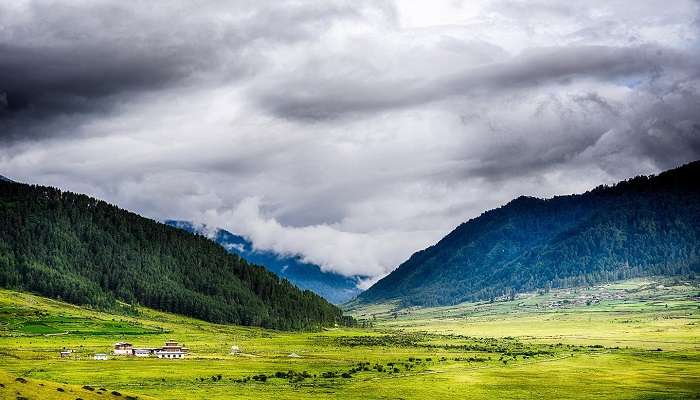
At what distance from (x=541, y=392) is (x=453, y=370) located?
40187mm

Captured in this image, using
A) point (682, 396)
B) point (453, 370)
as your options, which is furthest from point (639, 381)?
point (453, 370)

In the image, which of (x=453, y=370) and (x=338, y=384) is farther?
(x=453, y=370)

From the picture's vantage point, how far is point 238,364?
184750mm

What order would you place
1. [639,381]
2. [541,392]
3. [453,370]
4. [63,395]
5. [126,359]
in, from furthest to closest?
1. [126,359]
2. [453,370]
3. [639,381]
4. [541,392]
5. [63,395]

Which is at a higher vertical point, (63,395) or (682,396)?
(63,395)

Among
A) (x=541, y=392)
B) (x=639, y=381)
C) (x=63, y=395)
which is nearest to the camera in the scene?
(x=63, y=395)

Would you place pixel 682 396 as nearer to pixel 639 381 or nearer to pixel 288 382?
pixel 639 381

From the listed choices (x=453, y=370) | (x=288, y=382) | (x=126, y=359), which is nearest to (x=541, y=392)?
(x=453, y=370)

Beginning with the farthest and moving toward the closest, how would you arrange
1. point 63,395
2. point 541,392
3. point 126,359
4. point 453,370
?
point 126,359
point 453,370
point 541,392
point 63,395

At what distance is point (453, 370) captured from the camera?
179375 mm

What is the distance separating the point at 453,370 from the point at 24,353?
116 m

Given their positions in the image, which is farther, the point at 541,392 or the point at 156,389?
the point at 541,392

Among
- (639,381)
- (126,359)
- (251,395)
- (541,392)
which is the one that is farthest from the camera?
(126,359)

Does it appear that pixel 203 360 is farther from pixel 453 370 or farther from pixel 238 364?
pixel 453 370
